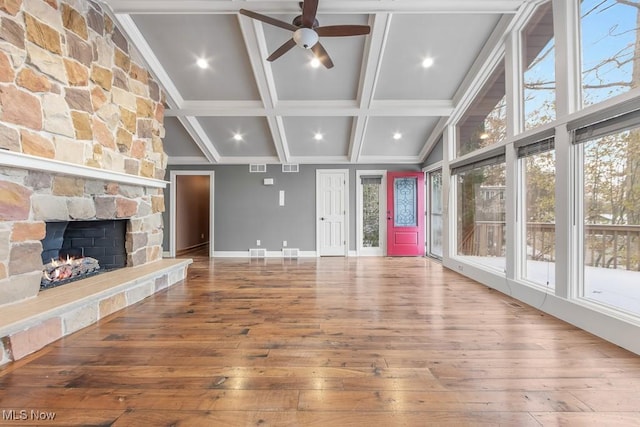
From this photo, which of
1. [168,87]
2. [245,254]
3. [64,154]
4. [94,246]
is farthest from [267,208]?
[64,154]

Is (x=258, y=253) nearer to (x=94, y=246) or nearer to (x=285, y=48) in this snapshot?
(x=94, y=246)

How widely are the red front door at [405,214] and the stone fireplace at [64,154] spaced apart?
452cm

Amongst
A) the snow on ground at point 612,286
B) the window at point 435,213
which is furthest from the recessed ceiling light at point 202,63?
the snow on ground at point 612,286

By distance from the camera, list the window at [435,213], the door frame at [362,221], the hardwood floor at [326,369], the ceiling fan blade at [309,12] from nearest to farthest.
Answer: the hardwood floor at [326,369], the ceiling fan blade at [309,12], the window at [435,213], the door frame at [362,221]

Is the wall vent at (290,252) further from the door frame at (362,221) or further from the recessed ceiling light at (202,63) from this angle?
the recessed ceiling light at (202,63)

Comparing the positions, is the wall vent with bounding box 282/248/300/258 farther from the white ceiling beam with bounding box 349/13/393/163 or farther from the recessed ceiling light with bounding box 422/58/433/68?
the recessed ceiling light with bounding box 422/58/433/68

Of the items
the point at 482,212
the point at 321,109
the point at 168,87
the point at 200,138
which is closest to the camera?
the point at 168,87

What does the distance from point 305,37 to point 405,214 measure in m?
4.51

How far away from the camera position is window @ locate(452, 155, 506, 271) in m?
3.81

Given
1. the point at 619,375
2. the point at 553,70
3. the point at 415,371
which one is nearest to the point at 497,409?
the point at 415,371

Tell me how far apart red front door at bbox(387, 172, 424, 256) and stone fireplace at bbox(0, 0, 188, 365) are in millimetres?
4520

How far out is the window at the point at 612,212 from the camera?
217 centimetres

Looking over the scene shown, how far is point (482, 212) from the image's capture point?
13.9 feet

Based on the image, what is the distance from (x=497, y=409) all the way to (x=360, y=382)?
71 cm
